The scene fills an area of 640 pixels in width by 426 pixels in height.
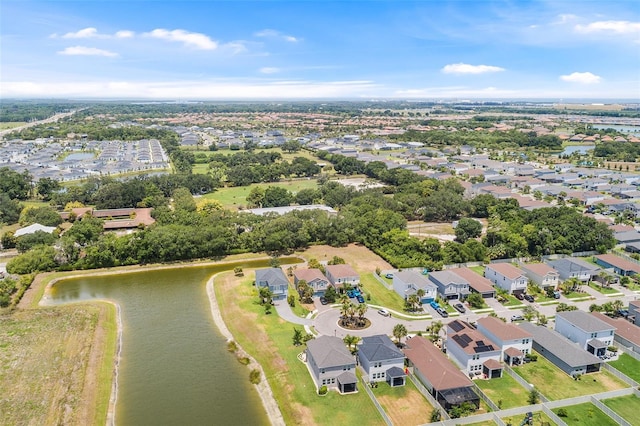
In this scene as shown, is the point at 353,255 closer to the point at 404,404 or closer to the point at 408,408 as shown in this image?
the point at 404,404

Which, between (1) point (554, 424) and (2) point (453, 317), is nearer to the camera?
(1) point (554, 424)

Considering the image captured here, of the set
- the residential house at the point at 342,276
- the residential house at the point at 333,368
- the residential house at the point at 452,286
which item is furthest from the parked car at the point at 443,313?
the residential house at the point at 333,368

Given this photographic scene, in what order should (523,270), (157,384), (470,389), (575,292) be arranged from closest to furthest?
(470,389), (157,384), (575,292), (523,270)

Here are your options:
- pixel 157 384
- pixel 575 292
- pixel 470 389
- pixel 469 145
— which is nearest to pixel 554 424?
pixel 470 389

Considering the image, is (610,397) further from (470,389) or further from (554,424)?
(470,389)

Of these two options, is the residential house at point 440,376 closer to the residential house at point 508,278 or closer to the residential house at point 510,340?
the residential house at point 510,340

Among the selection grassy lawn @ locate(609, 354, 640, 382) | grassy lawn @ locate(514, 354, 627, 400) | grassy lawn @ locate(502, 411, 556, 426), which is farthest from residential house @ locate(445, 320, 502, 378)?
grassy lawn @ locate(609, 354, 640, 382)

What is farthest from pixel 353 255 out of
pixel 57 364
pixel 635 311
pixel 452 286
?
pixel 57 364
